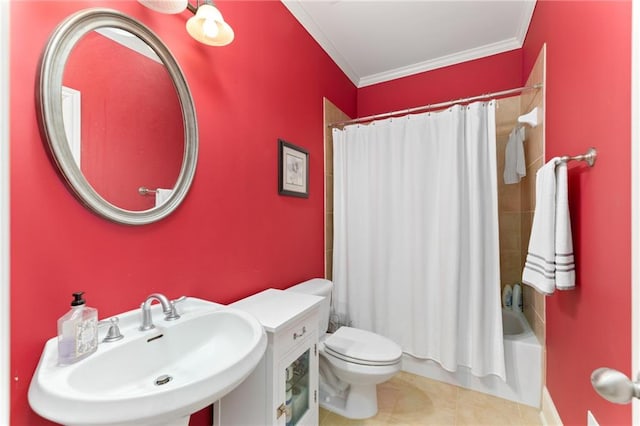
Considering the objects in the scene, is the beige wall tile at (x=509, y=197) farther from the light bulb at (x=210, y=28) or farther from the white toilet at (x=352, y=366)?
the light bulb at (x=210, y=28)

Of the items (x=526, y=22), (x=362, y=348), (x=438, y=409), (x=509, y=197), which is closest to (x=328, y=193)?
(x=362, y=348)

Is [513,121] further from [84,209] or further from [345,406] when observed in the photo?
[84,209]

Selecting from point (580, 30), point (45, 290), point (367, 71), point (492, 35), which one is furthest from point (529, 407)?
point (367, 71)

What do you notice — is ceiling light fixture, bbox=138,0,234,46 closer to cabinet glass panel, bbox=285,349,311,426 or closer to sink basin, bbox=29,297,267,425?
sink basin, bbox=29,297,267,425

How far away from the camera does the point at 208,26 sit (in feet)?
3.52

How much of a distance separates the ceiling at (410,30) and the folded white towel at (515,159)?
79 centimetres

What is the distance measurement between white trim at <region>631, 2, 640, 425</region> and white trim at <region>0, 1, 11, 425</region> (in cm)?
154

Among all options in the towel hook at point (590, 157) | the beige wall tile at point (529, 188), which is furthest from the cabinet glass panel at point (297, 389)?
the beige wall tile at point (529, 188)

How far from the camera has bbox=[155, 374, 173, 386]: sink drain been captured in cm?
88

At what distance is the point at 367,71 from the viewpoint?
2645 millimetres

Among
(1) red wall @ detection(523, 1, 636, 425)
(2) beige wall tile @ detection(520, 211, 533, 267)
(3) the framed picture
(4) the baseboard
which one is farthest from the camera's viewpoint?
(2) beige wall tile @ detection(520, 211, 533, 267)

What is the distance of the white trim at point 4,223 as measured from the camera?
69cm

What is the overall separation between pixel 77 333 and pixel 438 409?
1.89m

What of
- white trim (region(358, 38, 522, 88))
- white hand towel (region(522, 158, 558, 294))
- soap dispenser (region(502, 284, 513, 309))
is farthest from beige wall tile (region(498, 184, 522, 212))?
white hand towel (region(522, 158, 558, 294))
